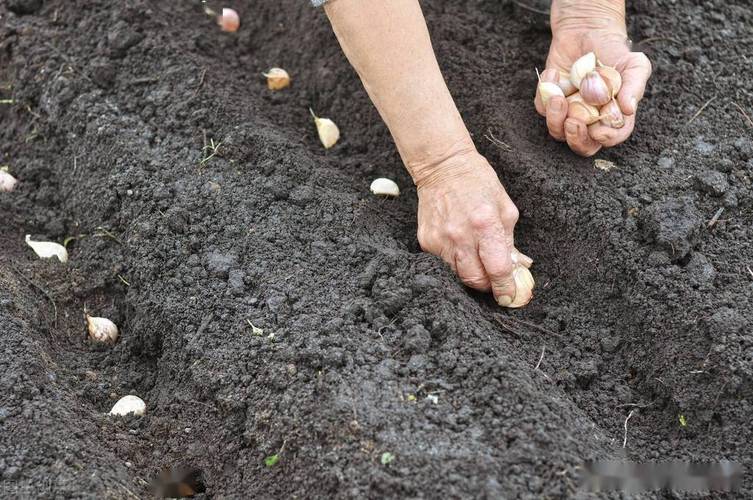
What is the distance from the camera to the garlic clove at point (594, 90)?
2.23 meters

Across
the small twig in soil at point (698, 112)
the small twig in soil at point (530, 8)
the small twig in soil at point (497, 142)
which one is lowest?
the small twig in soil at point (698, 112)

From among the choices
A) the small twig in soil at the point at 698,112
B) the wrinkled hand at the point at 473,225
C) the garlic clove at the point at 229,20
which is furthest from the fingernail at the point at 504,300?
the garlic clove at the point at 229,20

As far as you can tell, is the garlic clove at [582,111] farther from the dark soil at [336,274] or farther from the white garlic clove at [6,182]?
the white garlic clove at [6,182]

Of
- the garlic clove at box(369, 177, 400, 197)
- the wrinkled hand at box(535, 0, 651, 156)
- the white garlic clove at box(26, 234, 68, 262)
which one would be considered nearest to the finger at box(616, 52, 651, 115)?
the wrinkled hand at box(535, 0, 651, 156)

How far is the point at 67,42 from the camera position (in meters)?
2.88

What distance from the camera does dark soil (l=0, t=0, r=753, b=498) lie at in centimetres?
184

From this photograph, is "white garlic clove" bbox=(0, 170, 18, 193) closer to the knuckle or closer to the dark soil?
the dark soil

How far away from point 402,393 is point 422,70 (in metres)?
0.78

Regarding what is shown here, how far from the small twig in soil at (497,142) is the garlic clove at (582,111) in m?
0.19

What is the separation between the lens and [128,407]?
2.09 meters

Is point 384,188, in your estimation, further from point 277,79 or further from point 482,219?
point 277,79

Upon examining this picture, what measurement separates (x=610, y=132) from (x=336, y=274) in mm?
845

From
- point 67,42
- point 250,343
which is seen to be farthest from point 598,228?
point 67,42

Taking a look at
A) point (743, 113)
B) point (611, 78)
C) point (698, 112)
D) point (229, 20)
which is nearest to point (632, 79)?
point (611, 78)
